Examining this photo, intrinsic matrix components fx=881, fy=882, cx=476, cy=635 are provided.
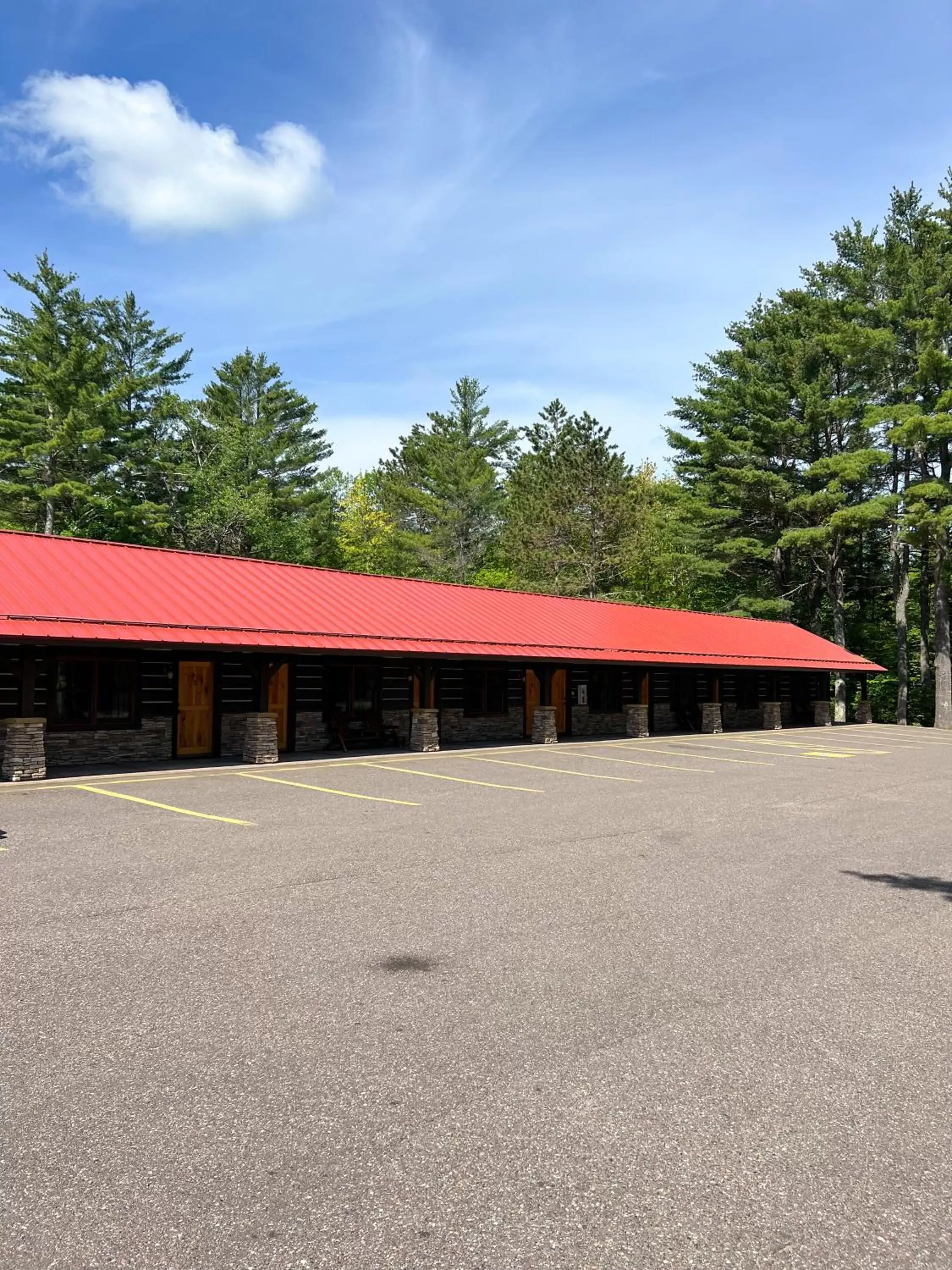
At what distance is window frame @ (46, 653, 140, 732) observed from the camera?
55.0 feet

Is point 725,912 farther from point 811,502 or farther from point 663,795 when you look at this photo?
point 811,502

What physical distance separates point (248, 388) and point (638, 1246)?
5461 cm

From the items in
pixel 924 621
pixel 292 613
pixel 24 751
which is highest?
pixel 924 621

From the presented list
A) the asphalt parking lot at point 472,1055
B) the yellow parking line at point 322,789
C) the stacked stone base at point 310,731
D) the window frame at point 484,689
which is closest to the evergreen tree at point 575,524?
the window frame at point 484,689

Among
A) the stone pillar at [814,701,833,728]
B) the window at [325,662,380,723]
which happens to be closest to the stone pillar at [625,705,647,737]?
the window at [325,662,380,723]

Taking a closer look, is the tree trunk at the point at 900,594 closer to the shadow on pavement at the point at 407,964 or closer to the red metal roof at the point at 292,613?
the red metal roof at the point at 292,613

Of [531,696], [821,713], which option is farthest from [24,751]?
[821,713]

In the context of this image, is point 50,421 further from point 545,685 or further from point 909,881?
point 909,881

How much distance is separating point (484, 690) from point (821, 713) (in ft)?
56.4

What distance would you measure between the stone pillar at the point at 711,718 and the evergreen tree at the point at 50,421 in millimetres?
26626

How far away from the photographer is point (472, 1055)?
4387 millimetres

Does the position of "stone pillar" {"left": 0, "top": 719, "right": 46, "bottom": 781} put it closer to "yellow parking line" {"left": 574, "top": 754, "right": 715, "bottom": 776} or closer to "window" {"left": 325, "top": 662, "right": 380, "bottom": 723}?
"window" {"left": 325, "top": 662, "right": 380, "bottom": 723}

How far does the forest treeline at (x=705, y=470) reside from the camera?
3706cm

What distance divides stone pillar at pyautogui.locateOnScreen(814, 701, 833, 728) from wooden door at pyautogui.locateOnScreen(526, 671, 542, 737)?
48.7 ft
